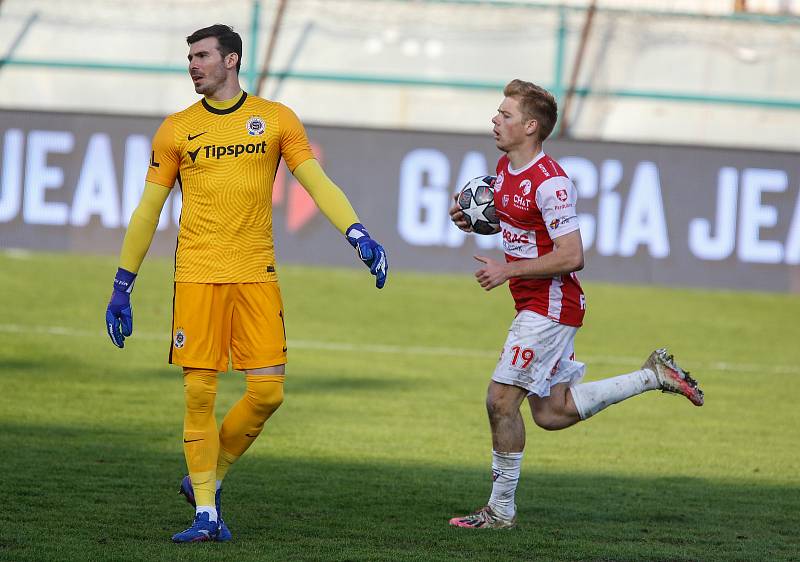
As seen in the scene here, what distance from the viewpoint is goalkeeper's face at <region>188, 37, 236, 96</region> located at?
6137mm

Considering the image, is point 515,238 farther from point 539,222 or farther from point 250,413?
point 250,413

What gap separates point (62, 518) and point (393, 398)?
507 cm

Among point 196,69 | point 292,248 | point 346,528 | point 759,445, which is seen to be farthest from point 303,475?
point 292,248

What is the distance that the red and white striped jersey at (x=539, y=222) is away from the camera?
6484 millimetres

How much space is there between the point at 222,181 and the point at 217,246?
11.3 inches

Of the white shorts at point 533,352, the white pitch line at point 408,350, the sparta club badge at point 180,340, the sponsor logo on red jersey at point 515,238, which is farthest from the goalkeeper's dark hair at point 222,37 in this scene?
the white pitch line at point 408,350

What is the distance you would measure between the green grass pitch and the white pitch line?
0.18 feet

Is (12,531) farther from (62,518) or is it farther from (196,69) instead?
(196,69)

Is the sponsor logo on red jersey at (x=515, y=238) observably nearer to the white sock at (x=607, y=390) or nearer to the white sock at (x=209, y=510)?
the white sock at (x=607, y=390)

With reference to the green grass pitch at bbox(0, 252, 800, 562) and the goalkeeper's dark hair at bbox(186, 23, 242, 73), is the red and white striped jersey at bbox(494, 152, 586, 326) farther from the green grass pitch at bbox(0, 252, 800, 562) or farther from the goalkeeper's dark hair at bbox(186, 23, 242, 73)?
the goalkeeper's dark hair at bbox(186, 23, 242, 73)

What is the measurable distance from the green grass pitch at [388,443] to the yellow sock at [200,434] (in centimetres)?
27

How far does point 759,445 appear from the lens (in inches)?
380

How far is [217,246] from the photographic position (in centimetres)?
615

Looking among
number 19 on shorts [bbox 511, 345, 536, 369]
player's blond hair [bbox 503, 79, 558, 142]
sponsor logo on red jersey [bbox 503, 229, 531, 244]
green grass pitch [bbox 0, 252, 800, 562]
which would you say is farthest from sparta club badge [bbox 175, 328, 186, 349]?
player's blond hair [bbox 503, 79, 558, 142]
